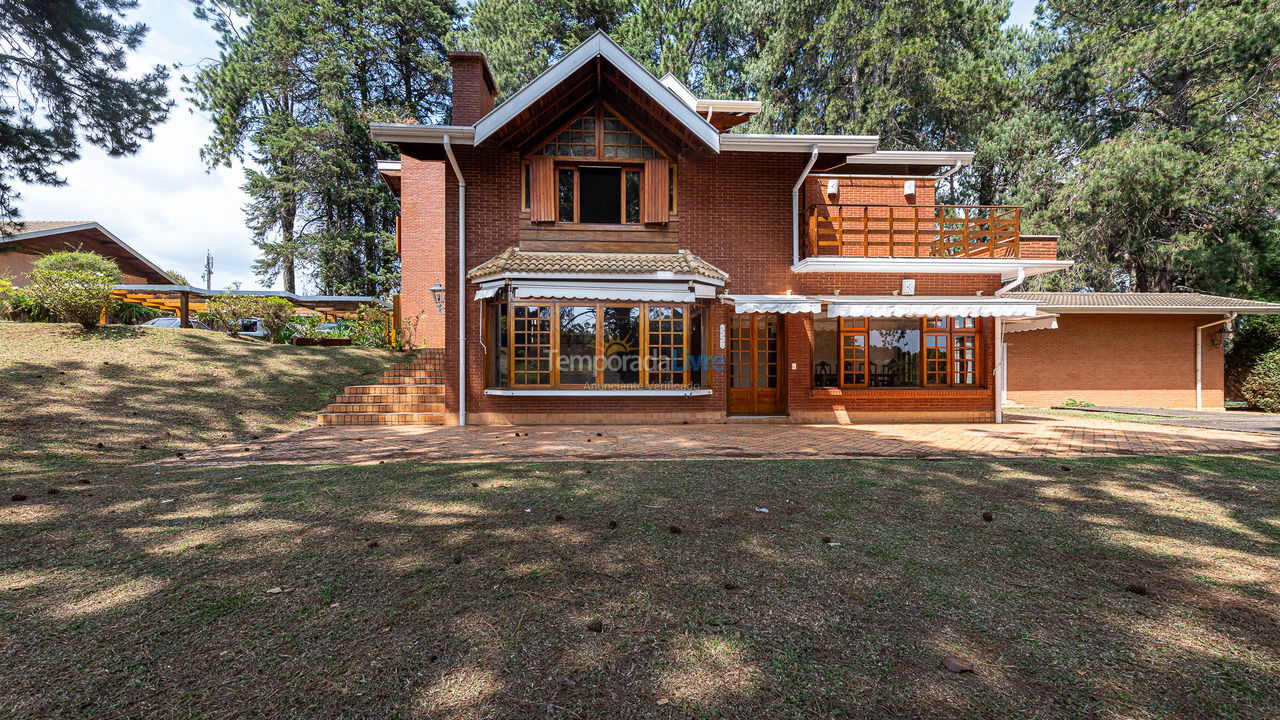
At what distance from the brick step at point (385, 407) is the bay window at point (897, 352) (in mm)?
10050

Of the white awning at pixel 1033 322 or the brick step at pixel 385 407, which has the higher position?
the white awning at pixel 1033 322

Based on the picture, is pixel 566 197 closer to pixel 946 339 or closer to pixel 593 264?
pixel 593 264

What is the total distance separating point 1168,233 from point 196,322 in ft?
159

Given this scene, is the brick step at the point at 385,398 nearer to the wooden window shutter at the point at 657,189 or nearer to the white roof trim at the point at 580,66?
the white roof trim at the point at 580,66

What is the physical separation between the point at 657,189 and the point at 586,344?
442 centimetres

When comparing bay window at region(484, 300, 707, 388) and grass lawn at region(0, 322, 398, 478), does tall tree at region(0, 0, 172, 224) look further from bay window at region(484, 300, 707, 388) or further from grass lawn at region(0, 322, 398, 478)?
bay window at region(484, 300, 707, 388)

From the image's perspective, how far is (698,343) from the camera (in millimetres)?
13094

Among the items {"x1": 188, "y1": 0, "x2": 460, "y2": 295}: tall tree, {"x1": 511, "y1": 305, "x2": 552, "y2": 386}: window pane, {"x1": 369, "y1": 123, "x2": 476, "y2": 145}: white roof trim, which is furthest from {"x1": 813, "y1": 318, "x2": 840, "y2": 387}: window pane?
{"x1": 188, "y1": 0, "x2": 460, "y2": 295}: tall tree

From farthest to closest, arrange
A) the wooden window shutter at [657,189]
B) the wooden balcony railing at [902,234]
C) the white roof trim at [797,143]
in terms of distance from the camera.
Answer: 1. the wooden balcony railing at [902,234]
2. the wooden window shutter at [657,189]
3. the white roof trim at [797,143]

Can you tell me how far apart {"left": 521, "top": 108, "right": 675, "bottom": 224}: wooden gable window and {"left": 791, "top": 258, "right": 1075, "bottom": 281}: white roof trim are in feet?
13.8

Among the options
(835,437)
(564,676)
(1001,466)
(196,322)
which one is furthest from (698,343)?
(196,322)

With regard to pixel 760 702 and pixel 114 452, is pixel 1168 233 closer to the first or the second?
pixel 760 702

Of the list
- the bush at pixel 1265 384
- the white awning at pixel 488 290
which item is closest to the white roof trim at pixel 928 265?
the white awning at pixel 488 290

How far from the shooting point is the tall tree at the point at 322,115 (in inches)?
1296
